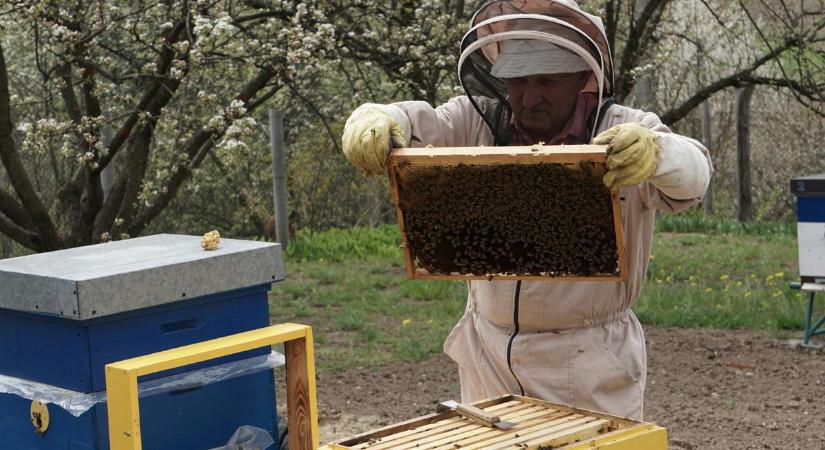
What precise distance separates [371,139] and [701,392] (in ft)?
12.7

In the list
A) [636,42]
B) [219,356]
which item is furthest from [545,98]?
[636,42]

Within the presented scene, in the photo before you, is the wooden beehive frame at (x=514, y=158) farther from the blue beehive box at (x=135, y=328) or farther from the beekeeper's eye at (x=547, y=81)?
the blue beehive box at (x=135, y=328)

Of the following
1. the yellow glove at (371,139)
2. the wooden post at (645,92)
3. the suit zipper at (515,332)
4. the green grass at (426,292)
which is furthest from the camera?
the wooden post at (645,92)

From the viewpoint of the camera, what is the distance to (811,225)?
6082mm

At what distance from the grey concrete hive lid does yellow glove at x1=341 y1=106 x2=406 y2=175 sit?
14.3 inches

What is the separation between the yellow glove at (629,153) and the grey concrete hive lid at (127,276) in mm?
943

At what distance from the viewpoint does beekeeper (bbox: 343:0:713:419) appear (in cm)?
269

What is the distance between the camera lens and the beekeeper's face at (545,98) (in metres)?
2.72

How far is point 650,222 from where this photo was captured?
9.25ft

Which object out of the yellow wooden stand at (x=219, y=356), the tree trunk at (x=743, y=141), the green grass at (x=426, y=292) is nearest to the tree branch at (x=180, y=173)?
the green grass at (x=426, y=292)

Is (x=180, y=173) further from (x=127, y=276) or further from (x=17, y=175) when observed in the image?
(x=127, y=276)

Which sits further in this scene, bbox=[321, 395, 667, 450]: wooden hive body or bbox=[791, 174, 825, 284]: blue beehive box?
bbox=[791, 174, 825, 284]: blue beehive box

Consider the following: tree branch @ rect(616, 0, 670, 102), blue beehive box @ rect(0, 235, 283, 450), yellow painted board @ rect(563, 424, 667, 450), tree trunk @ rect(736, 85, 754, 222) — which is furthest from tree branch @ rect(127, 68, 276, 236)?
tree trunk @ rect(736, 85, 754, 222)

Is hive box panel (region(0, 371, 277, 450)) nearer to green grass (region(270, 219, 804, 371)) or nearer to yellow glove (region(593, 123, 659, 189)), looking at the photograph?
yellow glove (region(593, 123, 659, 189))
